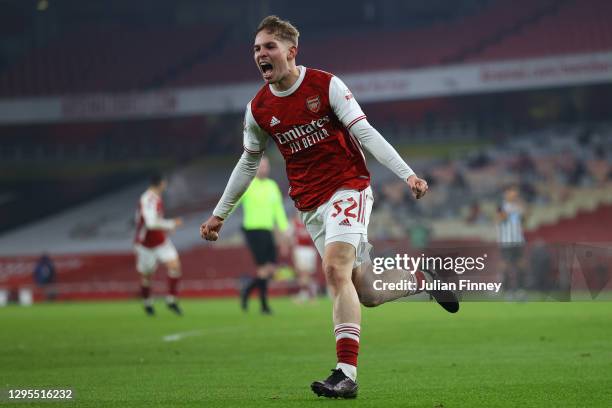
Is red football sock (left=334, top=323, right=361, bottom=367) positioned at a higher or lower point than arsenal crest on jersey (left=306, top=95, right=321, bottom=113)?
lower

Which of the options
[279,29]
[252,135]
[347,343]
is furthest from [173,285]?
[347,343]

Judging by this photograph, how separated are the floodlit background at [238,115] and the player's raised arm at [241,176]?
75.7 ft

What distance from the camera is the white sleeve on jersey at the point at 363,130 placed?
636cm

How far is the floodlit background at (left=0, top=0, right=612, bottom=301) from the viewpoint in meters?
32.8

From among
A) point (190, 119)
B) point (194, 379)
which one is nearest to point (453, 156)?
point (190, 119)

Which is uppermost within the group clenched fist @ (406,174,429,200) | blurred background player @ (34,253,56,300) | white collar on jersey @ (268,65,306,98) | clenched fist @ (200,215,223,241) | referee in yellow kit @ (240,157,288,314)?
blurred background player @ (34,253,56,300)

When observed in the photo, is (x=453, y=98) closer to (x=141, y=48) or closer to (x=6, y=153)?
(x=141, y=48)

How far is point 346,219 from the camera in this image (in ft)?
21.4

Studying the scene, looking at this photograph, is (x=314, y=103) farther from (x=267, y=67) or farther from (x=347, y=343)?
(x=347, y=343)

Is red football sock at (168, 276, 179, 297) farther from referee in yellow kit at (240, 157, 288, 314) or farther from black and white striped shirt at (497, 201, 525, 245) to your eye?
black and white striped shirt at (497, 201, 525, 245)

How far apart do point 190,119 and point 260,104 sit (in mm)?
36649

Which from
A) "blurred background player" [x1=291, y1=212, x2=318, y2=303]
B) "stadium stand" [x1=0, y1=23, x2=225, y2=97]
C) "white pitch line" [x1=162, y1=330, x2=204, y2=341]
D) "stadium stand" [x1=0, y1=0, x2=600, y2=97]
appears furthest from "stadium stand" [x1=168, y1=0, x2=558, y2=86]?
"white pitch line" [x1=162, y1=330, x2=204, y2=341]

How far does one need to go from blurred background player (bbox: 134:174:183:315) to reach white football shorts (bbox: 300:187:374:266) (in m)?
10.9

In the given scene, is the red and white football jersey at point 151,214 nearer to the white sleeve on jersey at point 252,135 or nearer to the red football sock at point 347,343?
the white sleeve on jersey at point 252,135
